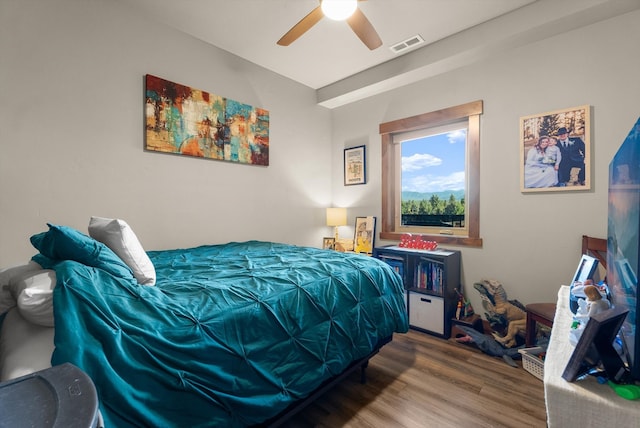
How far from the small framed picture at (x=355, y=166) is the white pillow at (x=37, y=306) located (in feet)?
10.9

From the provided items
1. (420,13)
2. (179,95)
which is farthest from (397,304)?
(179,95)

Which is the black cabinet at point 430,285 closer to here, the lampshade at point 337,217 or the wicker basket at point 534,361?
the wicker basket at point 534,361

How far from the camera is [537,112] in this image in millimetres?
2545

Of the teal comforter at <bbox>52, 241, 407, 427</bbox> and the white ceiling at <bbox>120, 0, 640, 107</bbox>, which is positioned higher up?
the white ceiling at <bbox>120, 0, 640, 107</bbox>

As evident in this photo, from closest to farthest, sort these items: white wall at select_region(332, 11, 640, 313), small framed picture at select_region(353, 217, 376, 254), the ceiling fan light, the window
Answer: the ceiling fan light < white wall at select_region(332, 11, 640, 313) < the window < small framed picture at select_region(353, 217, 376, 254)

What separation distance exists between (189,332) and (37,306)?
0.45 m

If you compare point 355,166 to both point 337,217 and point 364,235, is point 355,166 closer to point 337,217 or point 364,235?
point 337,217

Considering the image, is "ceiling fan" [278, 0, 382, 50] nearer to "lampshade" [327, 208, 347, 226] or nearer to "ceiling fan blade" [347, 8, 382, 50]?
"ceiling fan blade" [347, 8, 382, 50]

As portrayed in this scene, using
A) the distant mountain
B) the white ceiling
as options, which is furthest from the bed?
the white ceiling

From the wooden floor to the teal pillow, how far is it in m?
1.22

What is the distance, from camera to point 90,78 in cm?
221

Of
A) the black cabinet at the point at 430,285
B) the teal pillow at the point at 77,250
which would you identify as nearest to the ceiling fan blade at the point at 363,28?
the black cabinet at the point at 430,285

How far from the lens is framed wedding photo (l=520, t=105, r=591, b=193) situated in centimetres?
232

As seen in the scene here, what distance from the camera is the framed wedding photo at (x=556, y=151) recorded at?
2320 mm
